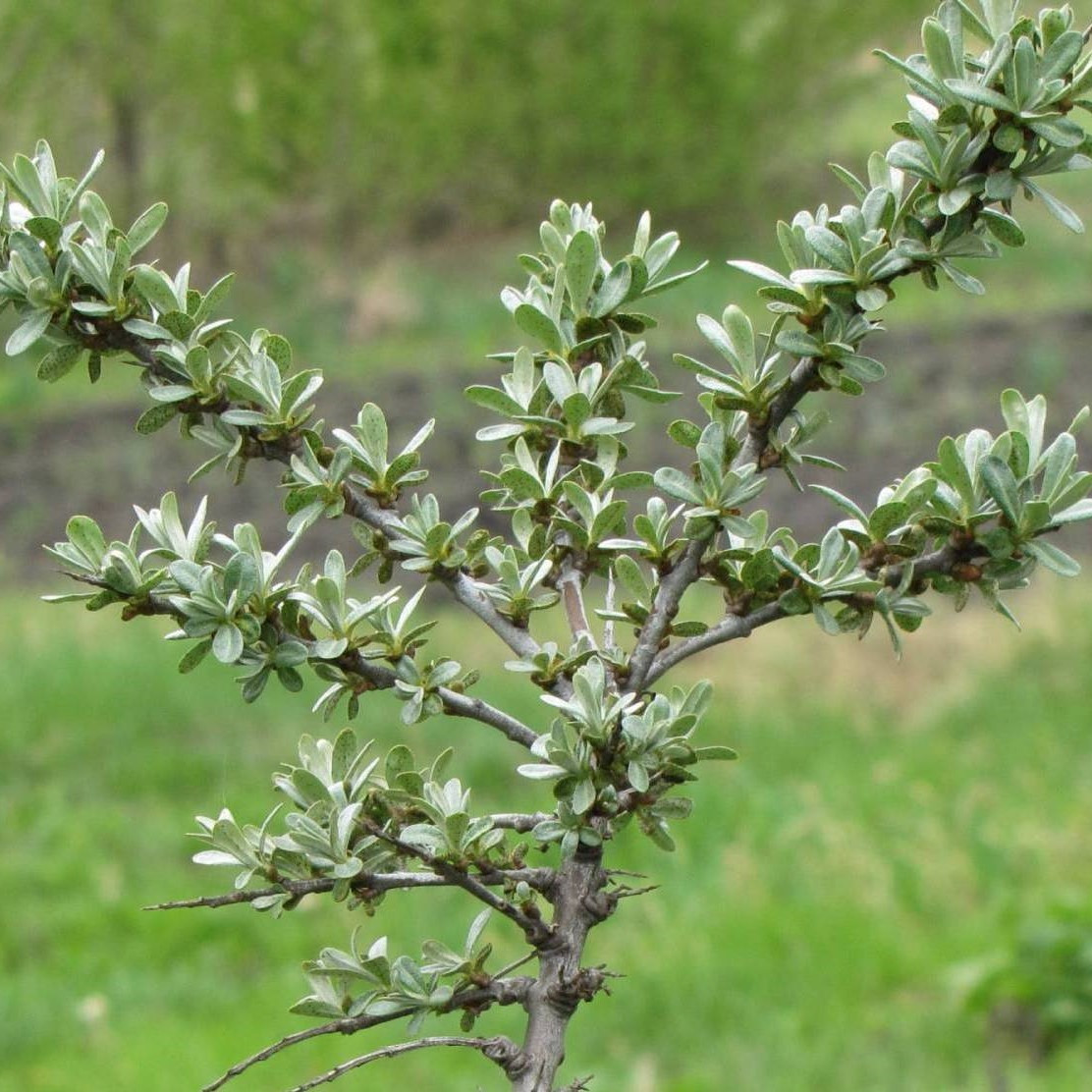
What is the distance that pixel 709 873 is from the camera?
521 centimetres

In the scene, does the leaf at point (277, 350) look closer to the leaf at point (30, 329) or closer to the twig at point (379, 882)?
the leaf at point (30, 329)

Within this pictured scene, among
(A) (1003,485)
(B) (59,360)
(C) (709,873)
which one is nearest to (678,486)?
(A) (1003,485)

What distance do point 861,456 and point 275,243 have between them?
787 cm

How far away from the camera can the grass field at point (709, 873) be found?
4195 mm

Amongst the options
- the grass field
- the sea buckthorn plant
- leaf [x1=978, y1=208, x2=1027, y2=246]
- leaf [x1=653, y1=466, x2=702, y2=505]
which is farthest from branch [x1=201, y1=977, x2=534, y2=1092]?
the grass field

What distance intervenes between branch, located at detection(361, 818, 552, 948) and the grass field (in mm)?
2078

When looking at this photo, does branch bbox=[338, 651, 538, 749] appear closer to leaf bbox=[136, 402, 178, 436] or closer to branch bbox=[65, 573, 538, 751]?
branch bbox=[65, 573, 538, 751]

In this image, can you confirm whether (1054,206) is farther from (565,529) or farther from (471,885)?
(471,885)

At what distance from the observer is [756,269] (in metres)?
0.97

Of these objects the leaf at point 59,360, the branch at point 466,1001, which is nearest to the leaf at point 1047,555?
the branch at point 466,1001

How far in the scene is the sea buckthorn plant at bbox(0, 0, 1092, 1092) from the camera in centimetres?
92

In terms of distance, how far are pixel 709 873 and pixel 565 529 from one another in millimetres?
4347

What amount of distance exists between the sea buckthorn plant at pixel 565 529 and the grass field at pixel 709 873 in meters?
2.05

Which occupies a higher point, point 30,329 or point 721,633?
point 30,329
